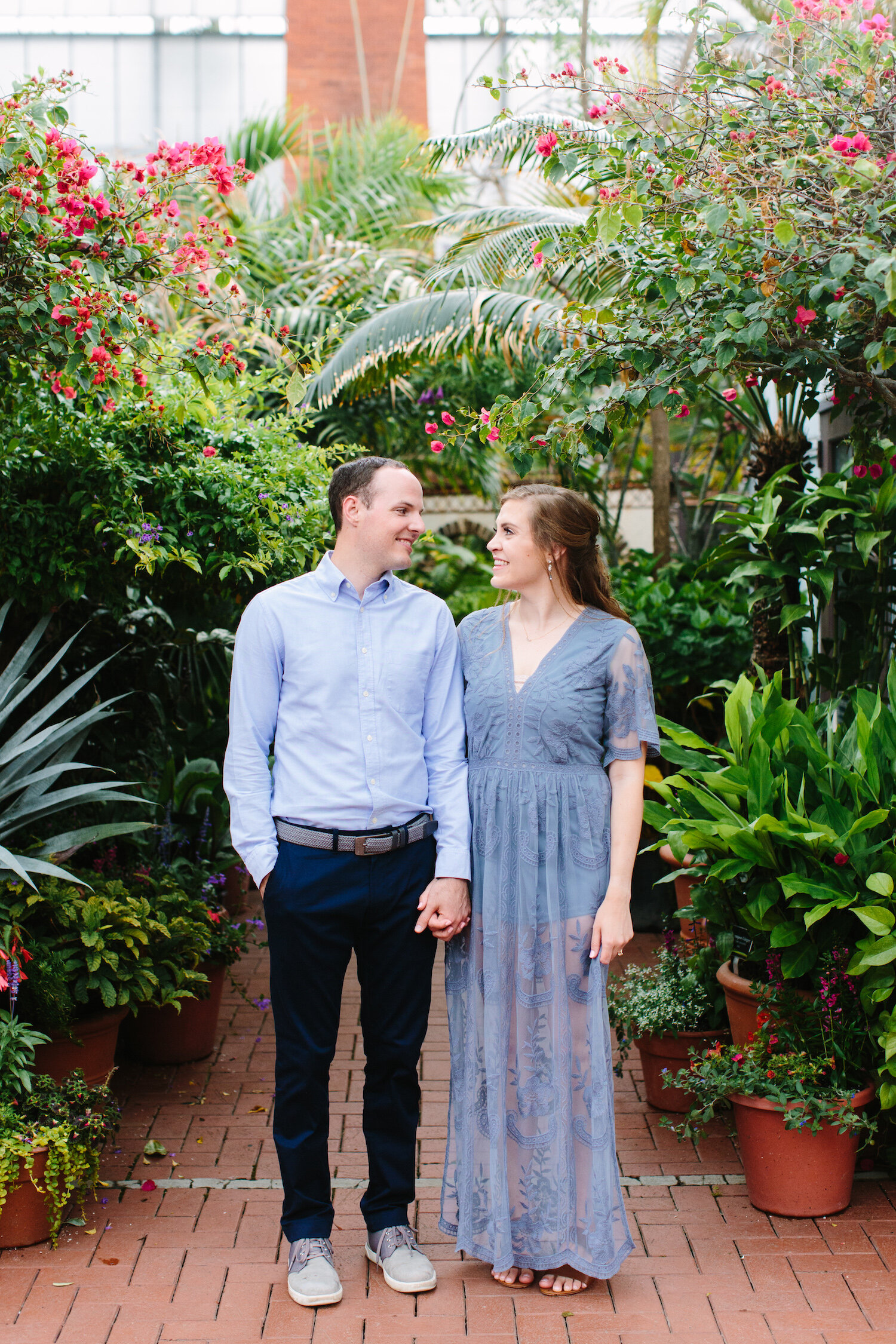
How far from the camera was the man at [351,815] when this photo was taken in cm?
282

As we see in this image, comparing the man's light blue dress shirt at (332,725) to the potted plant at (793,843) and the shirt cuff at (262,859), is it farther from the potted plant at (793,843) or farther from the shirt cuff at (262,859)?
the potted plant at (793,843)

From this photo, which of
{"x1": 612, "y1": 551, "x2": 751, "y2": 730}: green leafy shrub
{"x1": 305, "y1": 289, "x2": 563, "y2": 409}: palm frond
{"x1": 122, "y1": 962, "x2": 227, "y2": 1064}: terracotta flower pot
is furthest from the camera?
{"x1": 305, "y1": 289, "x2": 563, "y2": 409}: palm frond

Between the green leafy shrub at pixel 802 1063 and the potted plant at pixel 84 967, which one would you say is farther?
the potted plant at pixel 84 967

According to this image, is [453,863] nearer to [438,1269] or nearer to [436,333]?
[438,1269]

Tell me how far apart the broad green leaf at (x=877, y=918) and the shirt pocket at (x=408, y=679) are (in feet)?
4.28

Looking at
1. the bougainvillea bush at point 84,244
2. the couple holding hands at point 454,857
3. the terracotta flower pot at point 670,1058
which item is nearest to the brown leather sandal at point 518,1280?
the couple holding hands at point 454,857

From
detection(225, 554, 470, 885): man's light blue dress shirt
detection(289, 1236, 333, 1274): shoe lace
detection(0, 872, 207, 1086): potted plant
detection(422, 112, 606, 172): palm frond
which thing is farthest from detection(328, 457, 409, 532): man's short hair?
detection(422, 112, 606, 172): palm frond

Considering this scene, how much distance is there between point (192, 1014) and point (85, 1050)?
765 mm

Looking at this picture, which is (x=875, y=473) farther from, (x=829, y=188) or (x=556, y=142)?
(x=556, y=142)

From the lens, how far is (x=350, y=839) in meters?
2.80

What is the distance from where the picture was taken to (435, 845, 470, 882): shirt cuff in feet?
9.35

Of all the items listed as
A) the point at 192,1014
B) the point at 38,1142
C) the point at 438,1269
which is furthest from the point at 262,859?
the point at 192,1014

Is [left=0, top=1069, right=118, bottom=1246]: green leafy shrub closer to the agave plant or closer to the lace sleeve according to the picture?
the agave plant

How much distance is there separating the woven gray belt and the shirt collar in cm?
59
